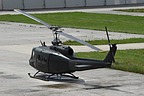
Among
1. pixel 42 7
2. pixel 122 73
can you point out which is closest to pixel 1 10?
pixel 42 7

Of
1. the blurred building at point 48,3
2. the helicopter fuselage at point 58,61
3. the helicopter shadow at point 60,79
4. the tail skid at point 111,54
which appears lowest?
the blurred building at point 48,3

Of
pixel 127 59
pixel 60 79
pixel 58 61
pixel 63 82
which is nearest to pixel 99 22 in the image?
pixel 127 59

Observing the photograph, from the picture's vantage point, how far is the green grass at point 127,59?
21141mm

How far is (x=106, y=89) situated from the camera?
17.5m

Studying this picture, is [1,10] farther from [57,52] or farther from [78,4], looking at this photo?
[57,52]

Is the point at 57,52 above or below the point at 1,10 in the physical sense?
above

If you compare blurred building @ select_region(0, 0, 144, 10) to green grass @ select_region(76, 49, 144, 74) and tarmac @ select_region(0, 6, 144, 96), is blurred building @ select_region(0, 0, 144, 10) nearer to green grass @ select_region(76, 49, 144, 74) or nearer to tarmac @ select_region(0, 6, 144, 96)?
tarmac @ select_region(0, 6, 144, 96)

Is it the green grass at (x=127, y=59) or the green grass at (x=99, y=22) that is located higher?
the green grass at (x=127, y=59)

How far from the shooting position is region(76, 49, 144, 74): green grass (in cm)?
2114

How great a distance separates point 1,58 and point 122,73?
6.33 meters

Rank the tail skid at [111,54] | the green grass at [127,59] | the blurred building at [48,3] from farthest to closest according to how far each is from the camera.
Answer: the blurred building at [48,3] → the green grass at [127,59] → the tail skid at [111,54]

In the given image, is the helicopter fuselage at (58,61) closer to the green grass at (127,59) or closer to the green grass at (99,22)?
A: the green grass at (127,59)

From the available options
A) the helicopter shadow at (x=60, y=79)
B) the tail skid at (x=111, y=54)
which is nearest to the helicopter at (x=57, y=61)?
the helicopter shadow at (x=60, y=79)

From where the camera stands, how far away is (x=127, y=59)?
23359mm
